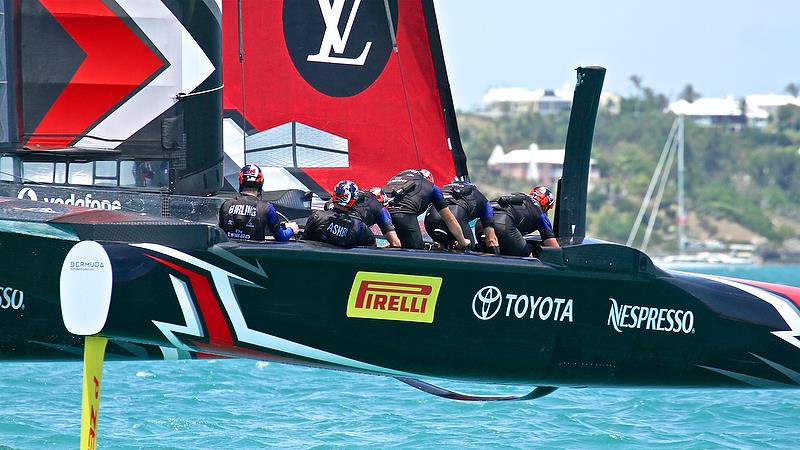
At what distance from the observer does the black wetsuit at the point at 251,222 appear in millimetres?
8258

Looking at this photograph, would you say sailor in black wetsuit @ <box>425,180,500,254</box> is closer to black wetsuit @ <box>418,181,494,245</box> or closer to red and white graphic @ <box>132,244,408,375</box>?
black wetsuit @ <box>418,181,494,245</box>

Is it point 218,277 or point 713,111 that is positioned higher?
point 713,111

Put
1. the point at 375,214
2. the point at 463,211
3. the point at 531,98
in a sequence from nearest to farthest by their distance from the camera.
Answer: the point at 375,214
the point at 463,211
the point at 531,98

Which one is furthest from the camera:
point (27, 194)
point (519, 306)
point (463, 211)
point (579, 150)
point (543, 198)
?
point (543, 198)

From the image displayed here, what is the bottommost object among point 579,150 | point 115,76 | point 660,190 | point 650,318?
point 650,318

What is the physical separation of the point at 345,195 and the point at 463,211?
1292 mm

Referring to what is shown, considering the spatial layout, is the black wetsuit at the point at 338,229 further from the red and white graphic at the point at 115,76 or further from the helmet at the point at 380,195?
the red and white graphic at the point at 115,76

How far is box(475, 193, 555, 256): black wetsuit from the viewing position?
9031 mm

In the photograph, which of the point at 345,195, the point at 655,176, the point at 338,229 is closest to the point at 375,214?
the point at 345,195

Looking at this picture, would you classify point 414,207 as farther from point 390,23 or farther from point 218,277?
point 390,23

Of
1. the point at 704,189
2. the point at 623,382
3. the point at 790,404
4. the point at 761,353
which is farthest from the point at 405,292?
the point at 704,189

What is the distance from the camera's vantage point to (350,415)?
10930 millimetres

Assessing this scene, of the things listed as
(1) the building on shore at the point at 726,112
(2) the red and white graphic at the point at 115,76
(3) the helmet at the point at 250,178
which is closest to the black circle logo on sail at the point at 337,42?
(2) the red and white graphic at the point at 115,76

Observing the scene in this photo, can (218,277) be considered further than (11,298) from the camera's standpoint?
No
